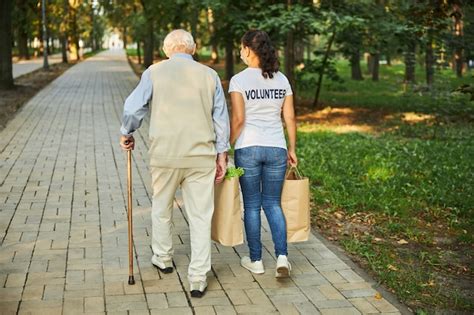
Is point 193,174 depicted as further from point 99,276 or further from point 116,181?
point 116,181

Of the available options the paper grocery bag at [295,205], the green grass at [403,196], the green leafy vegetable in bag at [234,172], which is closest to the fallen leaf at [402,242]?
the green grass at [403,196]

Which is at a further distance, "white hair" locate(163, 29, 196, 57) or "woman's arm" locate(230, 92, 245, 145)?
"woman's arm" locate(230, 92, 245, 145)

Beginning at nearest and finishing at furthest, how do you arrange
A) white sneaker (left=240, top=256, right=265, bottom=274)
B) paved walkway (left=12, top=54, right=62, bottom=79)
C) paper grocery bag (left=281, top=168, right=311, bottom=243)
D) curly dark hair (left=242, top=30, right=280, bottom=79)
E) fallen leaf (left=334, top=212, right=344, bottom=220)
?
curly dark hair (left=242, top=30, right=280, bottom=79)
paper grocery bag (left=281, top=168, right=311, bottom=243)
white sneaker (left=240, top=256, right=265, bottom=274)
fallen leaf (left=334, top=212, right=344, bottom=220)
paved walkway (left=12, top=54, right=62, bottom=79)

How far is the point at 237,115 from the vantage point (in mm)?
4680

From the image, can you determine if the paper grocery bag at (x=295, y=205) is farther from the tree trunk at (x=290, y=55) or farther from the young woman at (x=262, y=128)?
the tree trunk at (x=290, y=55)

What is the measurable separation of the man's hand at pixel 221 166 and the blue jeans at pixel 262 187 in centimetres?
19

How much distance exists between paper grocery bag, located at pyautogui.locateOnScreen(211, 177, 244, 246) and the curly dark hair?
82cm

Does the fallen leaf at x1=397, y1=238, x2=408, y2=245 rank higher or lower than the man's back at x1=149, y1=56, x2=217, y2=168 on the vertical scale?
lower

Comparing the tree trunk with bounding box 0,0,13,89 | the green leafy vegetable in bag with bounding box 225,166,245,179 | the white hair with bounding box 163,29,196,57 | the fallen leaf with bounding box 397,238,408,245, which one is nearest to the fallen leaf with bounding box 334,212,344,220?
the fallen leaf with bounding box 397,238,408,245

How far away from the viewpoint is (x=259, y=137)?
15.5ft

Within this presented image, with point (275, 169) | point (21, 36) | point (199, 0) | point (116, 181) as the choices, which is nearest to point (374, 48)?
point (199, 0)

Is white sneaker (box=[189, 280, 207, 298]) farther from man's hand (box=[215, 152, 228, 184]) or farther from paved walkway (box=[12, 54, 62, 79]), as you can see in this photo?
paved walkway (box=[12, 54, 62, 79])

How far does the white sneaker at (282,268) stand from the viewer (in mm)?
4844

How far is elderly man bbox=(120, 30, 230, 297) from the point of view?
14.5 feet
